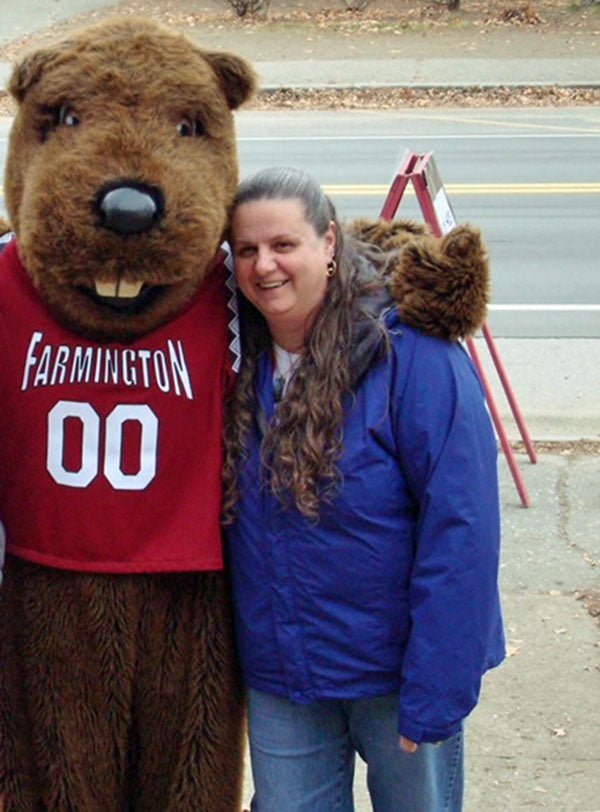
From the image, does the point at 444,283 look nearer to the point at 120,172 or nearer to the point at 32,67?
the point at 120,172

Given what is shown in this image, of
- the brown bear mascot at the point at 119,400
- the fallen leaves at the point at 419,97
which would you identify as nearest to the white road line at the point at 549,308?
the brown bear mascot at the point at 119,400

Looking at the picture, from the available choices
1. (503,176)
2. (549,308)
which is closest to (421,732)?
(549,308)

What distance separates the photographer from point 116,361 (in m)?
2.82

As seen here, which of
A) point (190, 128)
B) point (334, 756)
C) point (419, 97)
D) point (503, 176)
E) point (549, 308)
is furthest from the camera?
point (419, 97)

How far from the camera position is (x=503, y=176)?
13.0 meters

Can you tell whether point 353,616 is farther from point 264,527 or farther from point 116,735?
point 116,735

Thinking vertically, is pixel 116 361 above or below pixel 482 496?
above

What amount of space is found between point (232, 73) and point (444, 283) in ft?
2.08

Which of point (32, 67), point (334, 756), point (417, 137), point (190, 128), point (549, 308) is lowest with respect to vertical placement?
point (334, 756)

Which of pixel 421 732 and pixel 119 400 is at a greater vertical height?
pixel 119 400

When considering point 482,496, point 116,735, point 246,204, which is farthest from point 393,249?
point 116,735

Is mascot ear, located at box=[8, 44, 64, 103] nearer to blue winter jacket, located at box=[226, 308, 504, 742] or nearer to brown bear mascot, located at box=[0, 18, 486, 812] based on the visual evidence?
brown bear mascot, located at box=[0, 18, 486, 812]

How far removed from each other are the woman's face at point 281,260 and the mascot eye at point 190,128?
0.19m

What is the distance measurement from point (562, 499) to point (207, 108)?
3.63m
